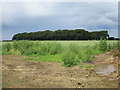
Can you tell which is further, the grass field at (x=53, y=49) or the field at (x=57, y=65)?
the grass field at (x=53, y=49)

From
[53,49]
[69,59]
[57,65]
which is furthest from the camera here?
[53,49]

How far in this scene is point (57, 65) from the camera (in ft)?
29.7

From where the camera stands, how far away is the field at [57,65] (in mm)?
5293

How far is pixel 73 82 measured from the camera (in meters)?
5.30

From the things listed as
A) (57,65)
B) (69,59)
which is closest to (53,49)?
(57,65)

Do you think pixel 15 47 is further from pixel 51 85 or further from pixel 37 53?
pixel 51 85

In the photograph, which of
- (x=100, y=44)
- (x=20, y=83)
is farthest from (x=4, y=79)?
(x=100, y=44)

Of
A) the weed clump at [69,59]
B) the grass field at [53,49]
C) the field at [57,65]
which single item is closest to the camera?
the field at [57,65]

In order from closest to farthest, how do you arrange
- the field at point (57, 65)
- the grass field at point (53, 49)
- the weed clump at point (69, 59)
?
the field at point (57, 65), the weed clump at point (69, 59), the grass field at point (53, 49)

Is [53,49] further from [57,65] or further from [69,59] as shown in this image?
[69,59]

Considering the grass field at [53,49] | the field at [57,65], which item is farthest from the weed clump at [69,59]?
the grass field at [53,49]

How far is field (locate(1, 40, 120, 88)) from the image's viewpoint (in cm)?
529

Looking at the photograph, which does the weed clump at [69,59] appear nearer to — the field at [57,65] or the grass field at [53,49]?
the field at [57,65]

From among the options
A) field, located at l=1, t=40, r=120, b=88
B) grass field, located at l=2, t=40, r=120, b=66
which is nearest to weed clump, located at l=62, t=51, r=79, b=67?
field, located at l=1, t=40, r=120, b=88
